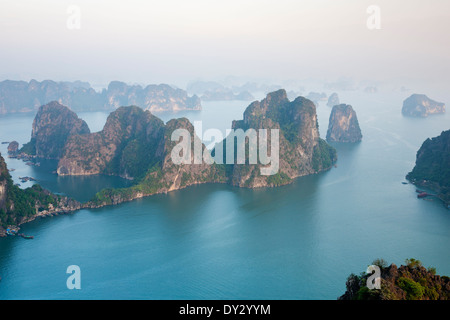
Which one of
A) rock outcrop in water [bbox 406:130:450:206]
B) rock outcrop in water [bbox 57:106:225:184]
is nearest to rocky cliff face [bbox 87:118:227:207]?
rock outcrop in water [bbox 57:106:225:184]

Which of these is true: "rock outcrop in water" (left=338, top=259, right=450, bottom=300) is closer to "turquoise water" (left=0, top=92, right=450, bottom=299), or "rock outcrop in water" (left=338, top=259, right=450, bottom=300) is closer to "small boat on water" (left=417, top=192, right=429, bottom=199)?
"turquoise water" (left=0, top=92, right=450, bottom=299)

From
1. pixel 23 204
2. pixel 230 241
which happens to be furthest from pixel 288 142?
pixel 23 204

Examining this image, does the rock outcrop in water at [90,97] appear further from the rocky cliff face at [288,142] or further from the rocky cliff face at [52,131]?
the rocky cliff face at [288,142]

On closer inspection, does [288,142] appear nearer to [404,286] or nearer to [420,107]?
[404,286]
